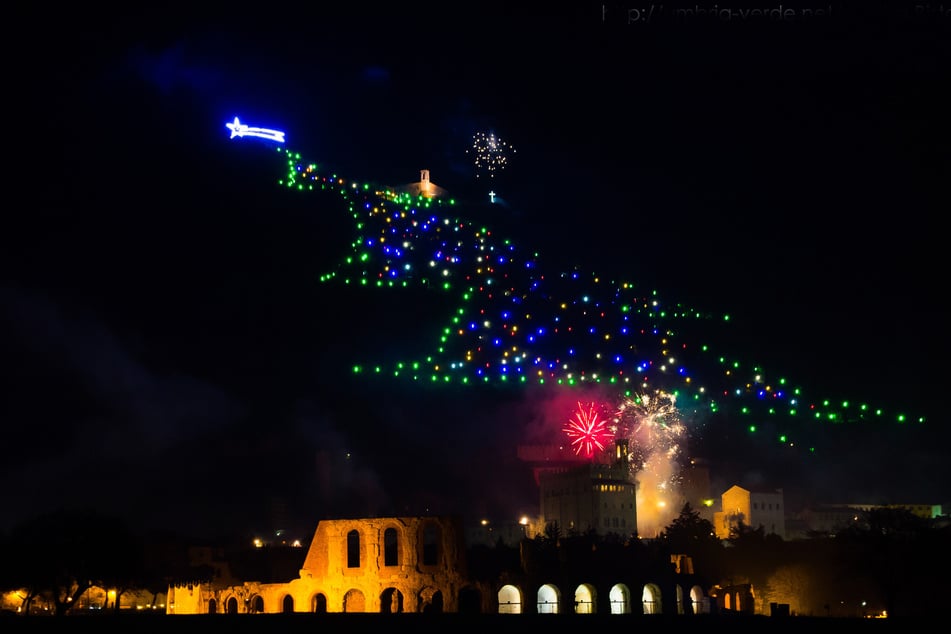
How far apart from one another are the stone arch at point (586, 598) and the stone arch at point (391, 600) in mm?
8367

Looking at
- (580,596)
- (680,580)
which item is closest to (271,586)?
(580,596)

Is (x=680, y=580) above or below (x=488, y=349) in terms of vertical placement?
below

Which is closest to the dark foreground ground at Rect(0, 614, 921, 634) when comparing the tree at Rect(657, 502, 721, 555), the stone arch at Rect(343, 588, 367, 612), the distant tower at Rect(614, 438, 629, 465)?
the stone arch at Rect(343, 588, 367, 612)

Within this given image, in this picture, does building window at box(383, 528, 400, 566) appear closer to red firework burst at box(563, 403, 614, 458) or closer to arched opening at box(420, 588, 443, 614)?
arched opening at box(420, 588, 443, 614)

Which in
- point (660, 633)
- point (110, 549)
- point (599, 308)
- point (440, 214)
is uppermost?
point (440, 214)

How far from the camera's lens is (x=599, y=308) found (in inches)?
2596

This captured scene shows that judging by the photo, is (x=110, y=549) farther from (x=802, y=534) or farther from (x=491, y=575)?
(x=802, y=534)

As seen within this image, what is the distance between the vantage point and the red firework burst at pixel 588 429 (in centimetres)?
7856

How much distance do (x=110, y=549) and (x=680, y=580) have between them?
26.4 m

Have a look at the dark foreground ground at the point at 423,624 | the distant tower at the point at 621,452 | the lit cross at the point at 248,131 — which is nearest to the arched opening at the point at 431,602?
the dark foreground ground at the point at 423,624

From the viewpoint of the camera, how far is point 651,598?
54188 millimetres

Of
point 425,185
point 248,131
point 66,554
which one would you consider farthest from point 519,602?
point 425,185

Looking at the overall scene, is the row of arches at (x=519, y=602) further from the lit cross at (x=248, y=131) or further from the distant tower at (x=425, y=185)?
the distant tower at (x=425, y=185)

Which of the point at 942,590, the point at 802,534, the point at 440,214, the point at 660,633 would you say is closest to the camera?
the point at 660,633
